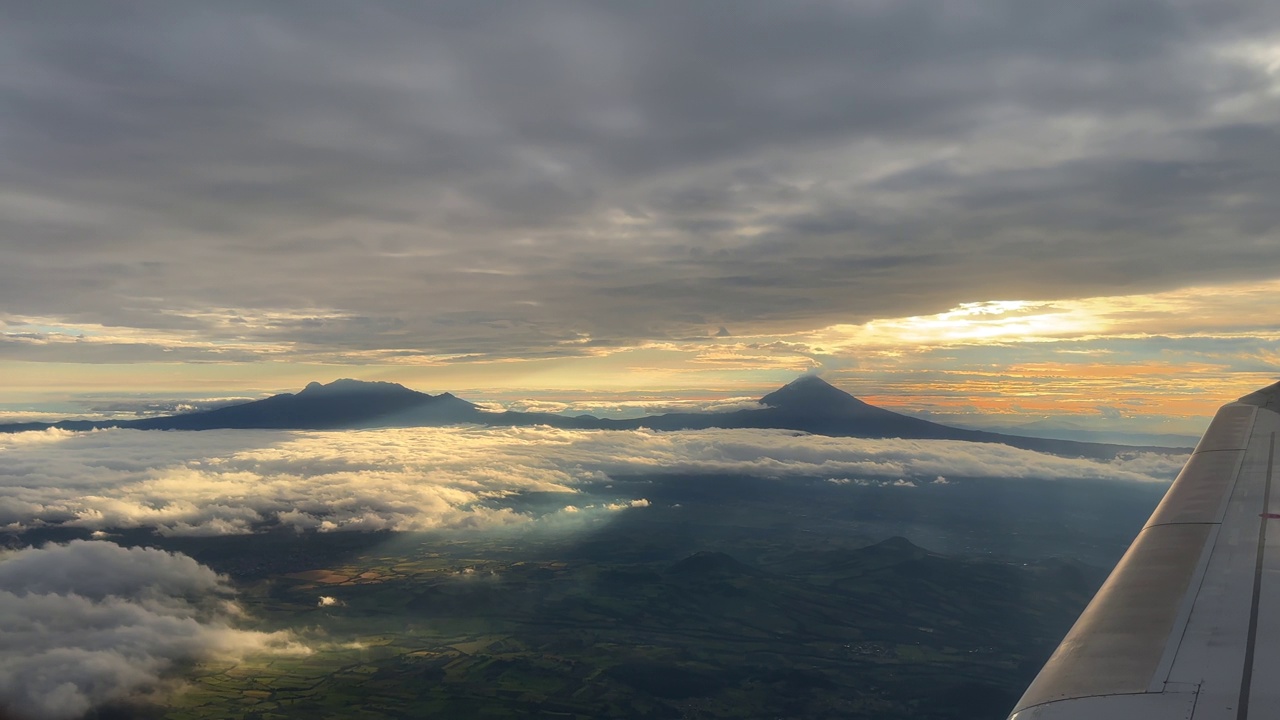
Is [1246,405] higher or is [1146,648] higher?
[1246,405]

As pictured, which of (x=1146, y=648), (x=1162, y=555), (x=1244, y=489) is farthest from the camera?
(x=1244, y=489)

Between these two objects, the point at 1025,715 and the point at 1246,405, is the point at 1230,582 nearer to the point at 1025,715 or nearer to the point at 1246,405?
Answer: the point at 1025,715

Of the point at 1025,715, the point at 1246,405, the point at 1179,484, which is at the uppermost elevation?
the point at 1246,405

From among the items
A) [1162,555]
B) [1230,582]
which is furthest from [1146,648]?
[1162,555]

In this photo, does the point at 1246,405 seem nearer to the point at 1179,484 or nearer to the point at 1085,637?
the point at 1179,484

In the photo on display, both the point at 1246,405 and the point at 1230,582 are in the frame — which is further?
the point at 1246,405

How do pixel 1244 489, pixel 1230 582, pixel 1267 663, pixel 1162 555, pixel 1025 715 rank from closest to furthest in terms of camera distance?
pixel 1025 715, pixel 1267 663, pixel 1230 582, pixel 1162 555, pixel 1244 489
